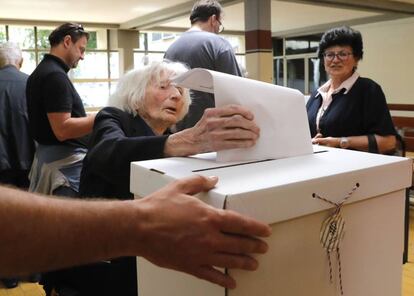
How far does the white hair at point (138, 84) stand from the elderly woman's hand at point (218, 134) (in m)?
0.40

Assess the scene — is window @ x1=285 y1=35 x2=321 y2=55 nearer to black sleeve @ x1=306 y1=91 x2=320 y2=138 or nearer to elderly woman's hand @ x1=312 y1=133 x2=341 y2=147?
black sleeve @ x1=306 y1=91 x2=320 y2=138

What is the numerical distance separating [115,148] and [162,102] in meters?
0.34

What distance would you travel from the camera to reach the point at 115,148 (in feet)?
3.24

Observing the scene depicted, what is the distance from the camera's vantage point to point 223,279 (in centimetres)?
55

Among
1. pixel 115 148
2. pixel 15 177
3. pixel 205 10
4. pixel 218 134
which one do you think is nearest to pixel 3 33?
pixel 15 177

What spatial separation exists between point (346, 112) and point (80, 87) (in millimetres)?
8888

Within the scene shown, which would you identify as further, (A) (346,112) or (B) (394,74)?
(B) (394,74)

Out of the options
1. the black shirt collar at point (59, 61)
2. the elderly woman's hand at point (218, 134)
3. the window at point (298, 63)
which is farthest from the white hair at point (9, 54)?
the window at point (298, 63)

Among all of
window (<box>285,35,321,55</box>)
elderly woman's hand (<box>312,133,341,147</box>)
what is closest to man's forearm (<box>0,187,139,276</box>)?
elderly woman's hand (<box>312,133,341,147</box>)

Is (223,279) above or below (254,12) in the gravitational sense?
below

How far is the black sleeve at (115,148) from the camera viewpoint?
93cm

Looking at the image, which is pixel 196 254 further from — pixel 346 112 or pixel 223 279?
pixel 346 112

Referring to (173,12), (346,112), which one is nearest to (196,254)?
(346,112)

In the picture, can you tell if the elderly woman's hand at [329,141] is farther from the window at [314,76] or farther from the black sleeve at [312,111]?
the window at [314,76]
